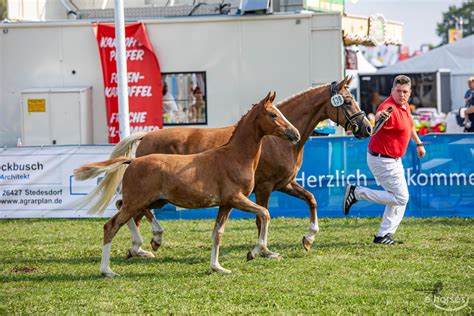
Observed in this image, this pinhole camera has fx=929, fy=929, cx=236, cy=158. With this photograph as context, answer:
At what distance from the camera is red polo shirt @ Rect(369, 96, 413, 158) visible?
11.7 m

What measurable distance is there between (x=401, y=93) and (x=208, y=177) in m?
3.21

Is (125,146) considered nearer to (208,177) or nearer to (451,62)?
(208,177)

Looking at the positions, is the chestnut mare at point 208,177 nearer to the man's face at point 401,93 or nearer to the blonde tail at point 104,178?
the blonde tail at point 104,178

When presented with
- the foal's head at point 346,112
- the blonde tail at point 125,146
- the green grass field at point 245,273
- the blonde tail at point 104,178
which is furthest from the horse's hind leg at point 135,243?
the foal's head at point 346,112

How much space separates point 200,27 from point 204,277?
8845mm

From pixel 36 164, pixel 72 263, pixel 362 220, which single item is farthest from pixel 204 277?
pixel 36 164

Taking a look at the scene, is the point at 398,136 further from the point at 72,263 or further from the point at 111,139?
the point at 111,139

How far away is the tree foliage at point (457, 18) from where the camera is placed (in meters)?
94.7

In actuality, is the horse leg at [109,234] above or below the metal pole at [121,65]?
below

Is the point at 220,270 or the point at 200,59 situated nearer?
the point at 220,270

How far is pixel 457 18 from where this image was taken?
93.4m

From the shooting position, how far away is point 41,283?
971cm

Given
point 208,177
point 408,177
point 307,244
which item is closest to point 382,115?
point 307,244

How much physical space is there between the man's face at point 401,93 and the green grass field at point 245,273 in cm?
184
